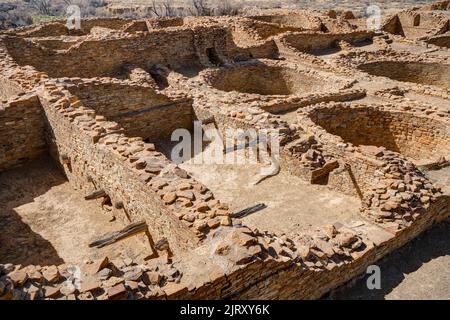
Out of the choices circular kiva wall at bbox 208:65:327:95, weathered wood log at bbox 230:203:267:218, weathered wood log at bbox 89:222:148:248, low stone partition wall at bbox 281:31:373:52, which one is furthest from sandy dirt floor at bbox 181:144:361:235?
low stone partition wall at bbox 281:31:373:52

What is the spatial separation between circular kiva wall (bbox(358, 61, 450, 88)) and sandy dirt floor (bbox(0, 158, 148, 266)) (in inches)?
505

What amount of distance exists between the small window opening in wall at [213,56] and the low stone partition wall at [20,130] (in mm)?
8739

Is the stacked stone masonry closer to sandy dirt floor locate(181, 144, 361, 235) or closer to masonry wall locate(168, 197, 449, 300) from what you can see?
masonry wall locate(168, 197, 449, 300)

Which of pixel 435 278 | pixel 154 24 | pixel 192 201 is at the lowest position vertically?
pixel 435 278

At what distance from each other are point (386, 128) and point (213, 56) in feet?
27.8

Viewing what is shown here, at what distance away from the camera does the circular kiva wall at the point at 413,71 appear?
16.5 m

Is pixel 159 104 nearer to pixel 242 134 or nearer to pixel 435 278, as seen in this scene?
pixel 242 134

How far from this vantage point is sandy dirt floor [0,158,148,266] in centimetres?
691

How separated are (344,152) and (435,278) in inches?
138

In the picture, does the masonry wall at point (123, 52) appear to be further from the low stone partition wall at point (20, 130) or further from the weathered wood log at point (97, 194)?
the weathered wood log at point (97, 194)

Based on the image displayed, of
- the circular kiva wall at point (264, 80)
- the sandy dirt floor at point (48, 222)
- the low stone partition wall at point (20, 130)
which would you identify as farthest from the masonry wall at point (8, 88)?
the circular kiva wall at point (264, 80)

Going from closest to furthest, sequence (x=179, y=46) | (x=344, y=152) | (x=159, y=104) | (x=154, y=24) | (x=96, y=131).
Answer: (x=96, y=131) → (x=344, y=152) → (x=159, y=104) → (x=179, y=46) → (x=154, y=24)

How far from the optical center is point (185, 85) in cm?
1357
